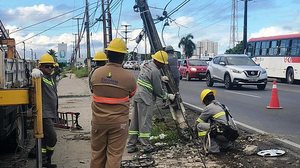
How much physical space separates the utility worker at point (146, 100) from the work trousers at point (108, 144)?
2685mm

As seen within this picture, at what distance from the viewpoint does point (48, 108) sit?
22.6ft

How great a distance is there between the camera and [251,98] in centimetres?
1798

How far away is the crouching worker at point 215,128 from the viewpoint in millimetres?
7457

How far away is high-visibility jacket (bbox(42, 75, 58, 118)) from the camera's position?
6.86 metres

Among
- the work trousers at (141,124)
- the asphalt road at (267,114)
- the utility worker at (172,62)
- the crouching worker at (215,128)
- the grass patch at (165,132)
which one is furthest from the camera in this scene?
the utility worker at (172,62)

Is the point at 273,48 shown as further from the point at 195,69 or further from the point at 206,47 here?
the point at 206,47

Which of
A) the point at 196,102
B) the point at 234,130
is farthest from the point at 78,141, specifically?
the point at 196,102

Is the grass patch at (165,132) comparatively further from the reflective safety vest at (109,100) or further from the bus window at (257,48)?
the bus window at (257,48)

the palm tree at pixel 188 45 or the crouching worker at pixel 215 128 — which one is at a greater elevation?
the palm tree at pixel 188 45

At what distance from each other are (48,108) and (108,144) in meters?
2.01

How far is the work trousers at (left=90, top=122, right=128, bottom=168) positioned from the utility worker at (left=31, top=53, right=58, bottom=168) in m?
1.81

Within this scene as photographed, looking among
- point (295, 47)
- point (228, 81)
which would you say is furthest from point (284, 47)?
point (228, 81)

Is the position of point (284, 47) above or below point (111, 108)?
above

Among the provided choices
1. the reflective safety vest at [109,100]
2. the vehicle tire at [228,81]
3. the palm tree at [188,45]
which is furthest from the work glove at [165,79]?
the palm tree at [188,45]
